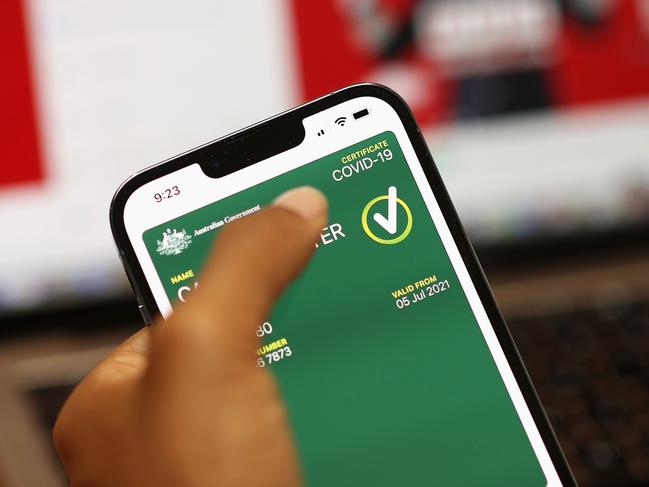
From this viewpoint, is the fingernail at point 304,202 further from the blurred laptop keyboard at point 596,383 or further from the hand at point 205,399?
the blurred laptop keyboard at point 596,383

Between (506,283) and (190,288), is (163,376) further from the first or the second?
(506,283)

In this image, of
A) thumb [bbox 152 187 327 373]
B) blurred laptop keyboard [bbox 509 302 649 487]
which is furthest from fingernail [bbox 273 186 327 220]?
blurred laptop keyboard [bbox 509 302 649 487]

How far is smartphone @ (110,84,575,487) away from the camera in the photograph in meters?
0.25

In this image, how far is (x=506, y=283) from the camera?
48cm

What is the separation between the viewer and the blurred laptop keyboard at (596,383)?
0.32m

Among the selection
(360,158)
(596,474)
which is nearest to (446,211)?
(360,158)

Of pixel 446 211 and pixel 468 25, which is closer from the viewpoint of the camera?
pixel 446 211

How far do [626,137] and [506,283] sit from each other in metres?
0.12

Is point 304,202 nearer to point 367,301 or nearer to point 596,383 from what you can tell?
point 367,301

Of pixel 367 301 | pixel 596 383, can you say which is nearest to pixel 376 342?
pixel 367 301

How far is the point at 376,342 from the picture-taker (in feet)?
0.83

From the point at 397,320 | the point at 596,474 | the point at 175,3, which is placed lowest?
the point at 596,474

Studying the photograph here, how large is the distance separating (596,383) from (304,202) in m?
0.21

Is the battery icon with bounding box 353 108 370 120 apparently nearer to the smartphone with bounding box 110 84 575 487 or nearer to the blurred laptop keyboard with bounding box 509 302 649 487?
the smartphone with bounding box 110 84 575 487
